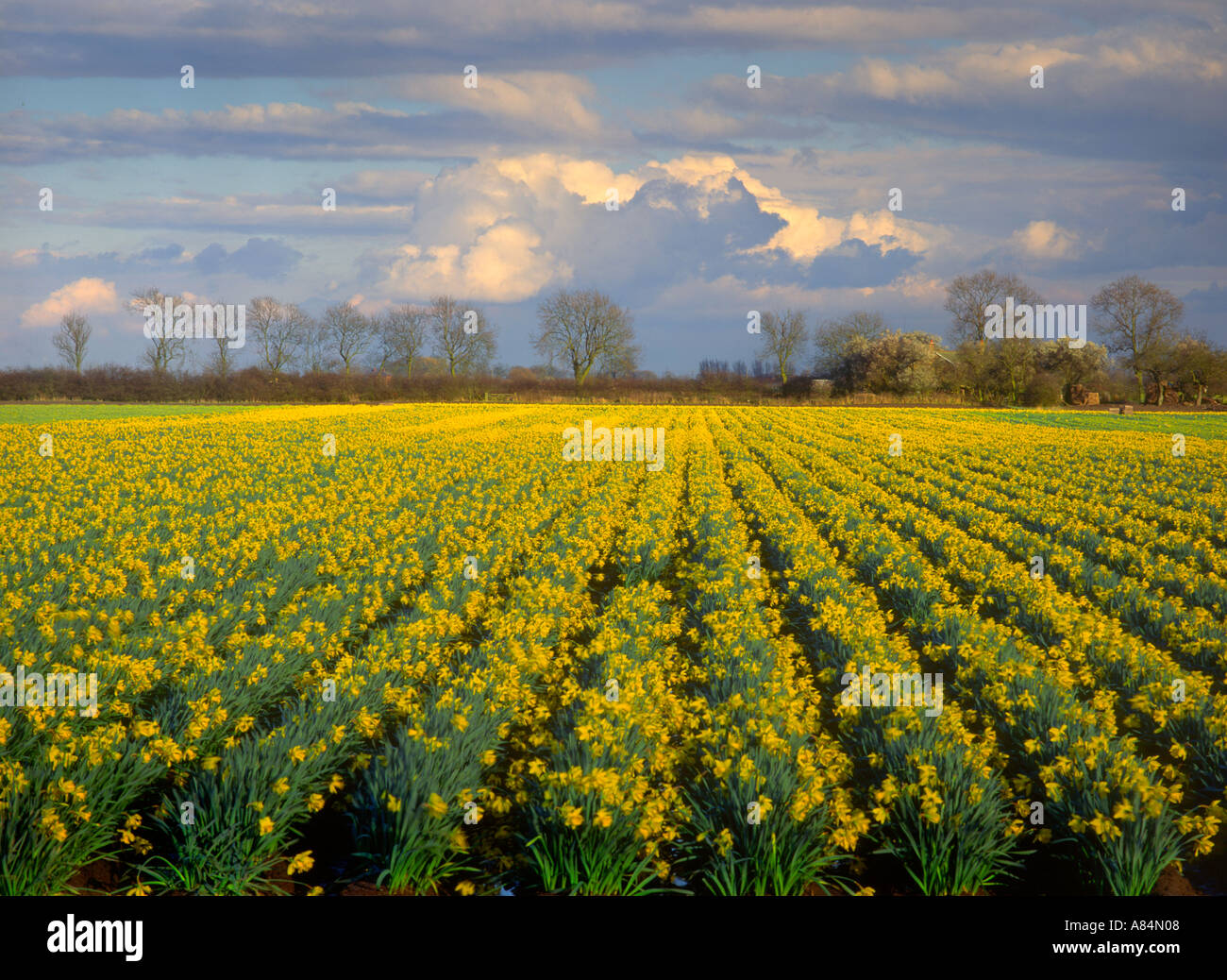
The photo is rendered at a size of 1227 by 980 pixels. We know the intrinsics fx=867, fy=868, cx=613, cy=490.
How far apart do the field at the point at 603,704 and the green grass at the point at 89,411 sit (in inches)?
1761

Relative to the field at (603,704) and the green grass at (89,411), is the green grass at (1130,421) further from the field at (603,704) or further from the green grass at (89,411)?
the green grass at (89,411)

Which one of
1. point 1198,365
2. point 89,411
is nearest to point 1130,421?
point 1198,365

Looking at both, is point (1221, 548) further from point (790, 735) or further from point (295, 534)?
point (295, 534)

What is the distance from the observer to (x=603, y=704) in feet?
21.2

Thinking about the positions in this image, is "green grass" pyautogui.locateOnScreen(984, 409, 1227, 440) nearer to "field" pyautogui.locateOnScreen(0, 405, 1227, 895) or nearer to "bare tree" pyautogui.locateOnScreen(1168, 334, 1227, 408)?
"bare tree" pyautogui.locateOnScreen(1168, 334, 1227, 408)

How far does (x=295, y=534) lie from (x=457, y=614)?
5.78m

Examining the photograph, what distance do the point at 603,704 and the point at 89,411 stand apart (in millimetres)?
66946

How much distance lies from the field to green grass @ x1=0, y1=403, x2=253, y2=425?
44.7 metres

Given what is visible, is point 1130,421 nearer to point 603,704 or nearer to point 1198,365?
point 1198,365
